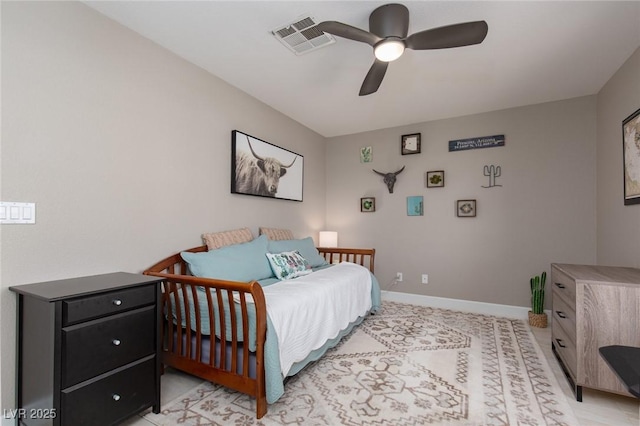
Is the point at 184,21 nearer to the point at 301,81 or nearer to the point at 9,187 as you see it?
the point at 301,81

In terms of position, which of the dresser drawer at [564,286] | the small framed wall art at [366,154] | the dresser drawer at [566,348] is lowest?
the dresser drawer at [566,348]

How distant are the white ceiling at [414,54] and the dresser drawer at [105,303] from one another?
172 centimetres

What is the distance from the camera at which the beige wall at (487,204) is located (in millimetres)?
3076

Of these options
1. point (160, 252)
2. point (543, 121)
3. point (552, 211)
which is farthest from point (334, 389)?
point (543, 121)

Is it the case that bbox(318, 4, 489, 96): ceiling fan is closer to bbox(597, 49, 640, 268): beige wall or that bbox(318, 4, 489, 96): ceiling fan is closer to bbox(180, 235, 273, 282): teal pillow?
bbox(597, 49, 640, 268): beige wall

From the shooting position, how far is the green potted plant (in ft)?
9.66

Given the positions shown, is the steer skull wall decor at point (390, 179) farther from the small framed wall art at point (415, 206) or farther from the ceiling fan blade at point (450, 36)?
the ceiling fan blade at point (450, 36)

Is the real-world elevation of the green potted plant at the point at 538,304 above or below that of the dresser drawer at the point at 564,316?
below

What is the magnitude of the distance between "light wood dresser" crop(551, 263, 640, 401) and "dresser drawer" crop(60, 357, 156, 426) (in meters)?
2.47

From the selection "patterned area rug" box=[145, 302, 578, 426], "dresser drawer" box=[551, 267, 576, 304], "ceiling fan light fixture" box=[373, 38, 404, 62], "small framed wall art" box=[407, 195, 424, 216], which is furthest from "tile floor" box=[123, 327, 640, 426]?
"ceiling fan light fixture" box=[373, 38, 404, 62]

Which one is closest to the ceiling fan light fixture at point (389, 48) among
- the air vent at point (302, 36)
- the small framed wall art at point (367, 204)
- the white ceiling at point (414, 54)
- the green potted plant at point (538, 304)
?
the white ceiling at point (414, 54)

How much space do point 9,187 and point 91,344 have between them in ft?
2.94

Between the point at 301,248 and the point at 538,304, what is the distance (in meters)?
2.51

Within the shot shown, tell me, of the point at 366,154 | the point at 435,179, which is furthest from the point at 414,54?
the point at 366,154
